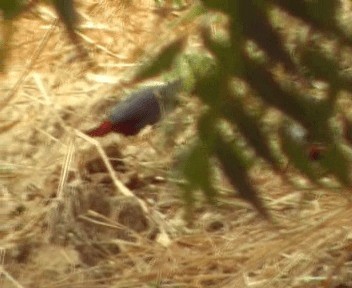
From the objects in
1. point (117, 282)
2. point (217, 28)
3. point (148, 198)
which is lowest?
point (117, 282)

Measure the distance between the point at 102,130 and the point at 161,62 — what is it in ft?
2.88

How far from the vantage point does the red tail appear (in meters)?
1.57

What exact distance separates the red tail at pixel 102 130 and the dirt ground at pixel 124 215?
0.07 feet

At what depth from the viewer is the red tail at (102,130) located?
1.57 metres

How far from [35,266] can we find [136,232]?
19 cm

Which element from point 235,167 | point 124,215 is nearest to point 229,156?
point 235,167

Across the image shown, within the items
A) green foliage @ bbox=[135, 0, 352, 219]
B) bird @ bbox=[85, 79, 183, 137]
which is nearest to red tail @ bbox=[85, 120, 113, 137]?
bird @ bbox=[85, 79, 183, 137]

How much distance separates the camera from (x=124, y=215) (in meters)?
1.44

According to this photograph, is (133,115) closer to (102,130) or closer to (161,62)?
(102,130)

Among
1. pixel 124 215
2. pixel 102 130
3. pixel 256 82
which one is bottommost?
pixel 124 215

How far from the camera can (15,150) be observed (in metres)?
1.65

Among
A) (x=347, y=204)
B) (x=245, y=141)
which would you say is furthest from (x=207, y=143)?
(x=347, y=204)

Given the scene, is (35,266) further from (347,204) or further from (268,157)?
(268,157)

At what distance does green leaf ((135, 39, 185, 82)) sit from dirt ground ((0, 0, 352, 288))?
9.6 inches
